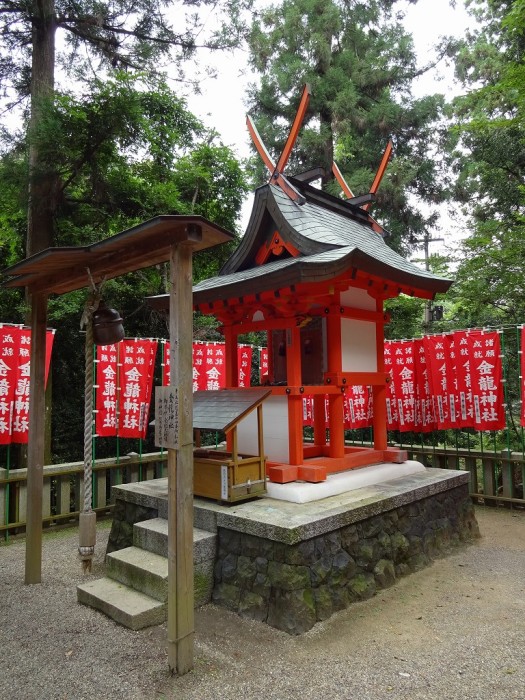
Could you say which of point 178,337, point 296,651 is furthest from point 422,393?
point 178,337

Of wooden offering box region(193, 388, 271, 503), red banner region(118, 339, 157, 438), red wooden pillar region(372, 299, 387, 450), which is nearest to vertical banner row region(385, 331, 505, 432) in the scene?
red wooden pillar region(372, 299, 387, 450)

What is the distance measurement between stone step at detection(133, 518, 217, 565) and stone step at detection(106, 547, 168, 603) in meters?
0.07

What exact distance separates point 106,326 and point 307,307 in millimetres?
2230

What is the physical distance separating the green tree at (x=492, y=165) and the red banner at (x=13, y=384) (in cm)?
784

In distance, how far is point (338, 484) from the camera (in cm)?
503

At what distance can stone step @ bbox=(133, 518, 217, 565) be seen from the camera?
4.16 metres

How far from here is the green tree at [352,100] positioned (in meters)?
15.2

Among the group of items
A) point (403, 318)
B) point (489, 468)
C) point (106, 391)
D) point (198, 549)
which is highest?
point (403, 318)

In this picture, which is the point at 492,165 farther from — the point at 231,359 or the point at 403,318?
the point at 231,359

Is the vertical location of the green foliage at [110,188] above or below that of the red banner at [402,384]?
above

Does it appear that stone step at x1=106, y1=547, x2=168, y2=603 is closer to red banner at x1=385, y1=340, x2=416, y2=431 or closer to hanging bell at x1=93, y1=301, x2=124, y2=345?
hanging bell at x1=93, y1=301, x2=124, y2=345

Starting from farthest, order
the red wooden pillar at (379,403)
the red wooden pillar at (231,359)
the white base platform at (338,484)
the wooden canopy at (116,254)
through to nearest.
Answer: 1. the red wooden pillar at (379,403)
2. the red wooden pillar at (231,359)
3. the white base platform at (338,484)
4. the wooden canopy at (116,254)

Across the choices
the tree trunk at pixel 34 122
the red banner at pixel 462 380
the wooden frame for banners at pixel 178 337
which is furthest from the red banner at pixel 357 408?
the tree trunk at pixel 34 122

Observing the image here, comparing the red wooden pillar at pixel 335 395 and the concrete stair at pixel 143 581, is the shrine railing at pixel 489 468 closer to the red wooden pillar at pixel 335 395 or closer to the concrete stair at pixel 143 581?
the red wooden pillar at pixel 335 395
